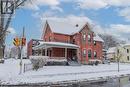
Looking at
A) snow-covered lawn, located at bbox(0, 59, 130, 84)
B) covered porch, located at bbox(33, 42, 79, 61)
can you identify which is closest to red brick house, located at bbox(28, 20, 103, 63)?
covered porch, located at bbox(33, 42, 79, 61)

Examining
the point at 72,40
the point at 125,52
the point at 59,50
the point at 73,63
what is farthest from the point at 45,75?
the point at 125,52

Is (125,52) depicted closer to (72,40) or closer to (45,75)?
(72,40)

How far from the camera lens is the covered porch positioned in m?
48.9

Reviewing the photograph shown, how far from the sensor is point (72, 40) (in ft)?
186

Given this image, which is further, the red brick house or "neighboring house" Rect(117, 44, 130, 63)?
"neighboring house" Rect(117, 44, 130, 63)

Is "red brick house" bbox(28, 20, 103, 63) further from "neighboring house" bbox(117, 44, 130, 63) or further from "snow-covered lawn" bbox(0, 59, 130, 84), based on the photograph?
"neighboring house" bbox(117, 44, 130, 63)

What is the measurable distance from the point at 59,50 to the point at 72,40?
490cm

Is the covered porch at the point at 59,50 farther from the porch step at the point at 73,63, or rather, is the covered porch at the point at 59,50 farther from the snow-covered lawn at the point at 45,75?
the snow-covered lawn at the point at 45,75

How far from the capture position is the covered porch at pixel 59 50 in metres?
48.9

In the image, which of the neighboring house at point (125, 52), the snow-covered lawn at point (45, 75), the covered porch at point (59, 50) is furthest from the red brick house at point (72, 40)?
the neighboring house at point (125, 52)

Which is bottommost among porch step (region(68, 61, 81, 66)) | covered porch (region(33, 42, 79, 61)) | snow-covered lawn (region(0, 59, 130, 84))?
snow-covered lawn (region(0, 59, 130, 84))

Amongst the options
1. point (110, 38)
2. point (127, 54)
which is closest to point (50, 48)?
point (127, 54)

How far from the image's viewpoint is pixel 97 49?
59.6m

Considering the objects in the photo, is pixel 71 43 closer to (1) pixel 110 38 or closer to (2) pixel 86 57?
(2) pixel 86 57
